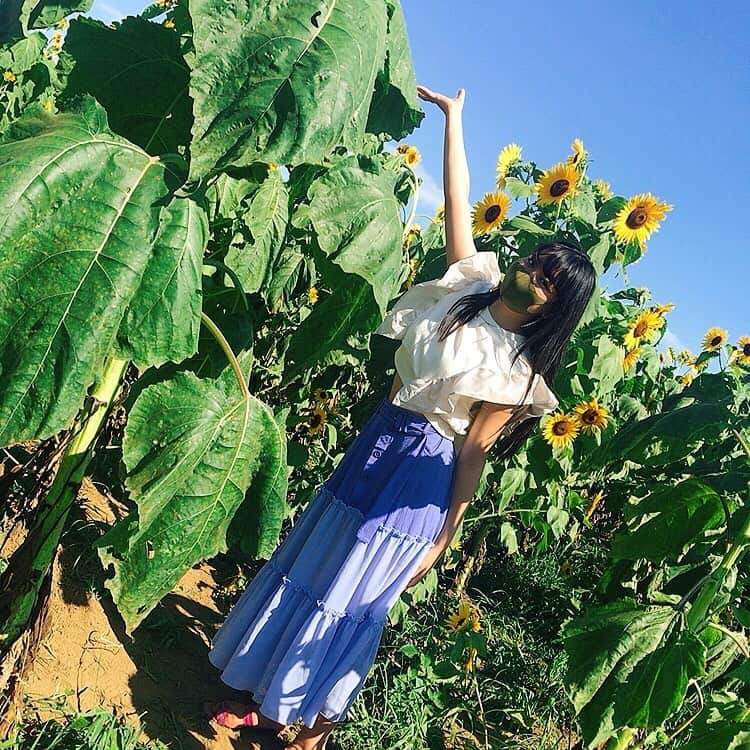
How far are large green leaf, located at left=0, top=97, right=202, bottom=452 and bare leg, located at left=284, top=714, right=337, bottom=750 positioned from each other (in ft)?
4.92

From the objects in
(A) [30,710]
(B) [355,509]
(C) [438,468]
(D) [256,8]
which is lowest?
(A) [30,710]

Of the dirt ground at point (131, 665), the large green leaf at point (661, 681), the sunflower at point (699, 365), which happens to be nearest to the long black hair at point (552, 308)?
the large green leaf at point (661, 681)

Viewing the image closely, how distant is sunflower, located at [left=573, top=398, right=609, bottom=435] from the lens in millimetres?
3186

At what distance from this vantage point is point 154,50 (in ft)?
4.58

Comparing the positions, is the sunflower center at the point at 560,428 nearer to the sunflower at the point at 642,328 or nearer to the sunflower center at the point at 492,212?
the sunflower at the point at 642,328

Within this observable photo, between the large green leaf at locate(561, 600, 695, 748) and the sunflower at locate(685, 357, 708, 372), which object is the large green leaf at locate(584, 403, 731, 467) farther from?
the sunflower at locate(685, 357, 708, 372)

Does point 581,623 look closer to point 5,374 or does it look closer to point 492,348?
point 492,348

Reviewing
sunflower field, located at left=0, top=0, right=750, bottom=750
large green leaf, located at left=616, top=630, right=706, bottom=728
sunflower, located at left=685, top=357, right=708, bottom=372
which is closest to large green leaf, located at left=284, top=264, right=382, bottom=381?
sunflower field, located at left=0, top=0, right=750, bottom=750

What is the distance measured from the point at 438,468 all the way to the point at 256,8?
137 cm

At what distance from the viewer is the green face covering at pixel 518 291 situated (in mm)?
1999

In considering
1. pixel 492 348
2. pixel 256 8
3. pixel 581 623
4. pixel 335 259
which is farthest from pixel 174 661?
pixel 256 8

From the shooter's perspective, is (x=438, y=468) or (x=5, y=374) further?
(x=438, y=468)

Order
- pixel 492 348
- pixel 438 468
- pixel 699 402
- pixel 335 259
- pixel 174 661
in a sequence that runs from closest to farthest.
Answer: pixel 335 259, pixel 492 348, pixel 438 468, pixel 699 402, pixel 174 661

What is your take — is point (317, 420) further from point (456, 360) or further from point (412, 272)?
point (456, 360)
